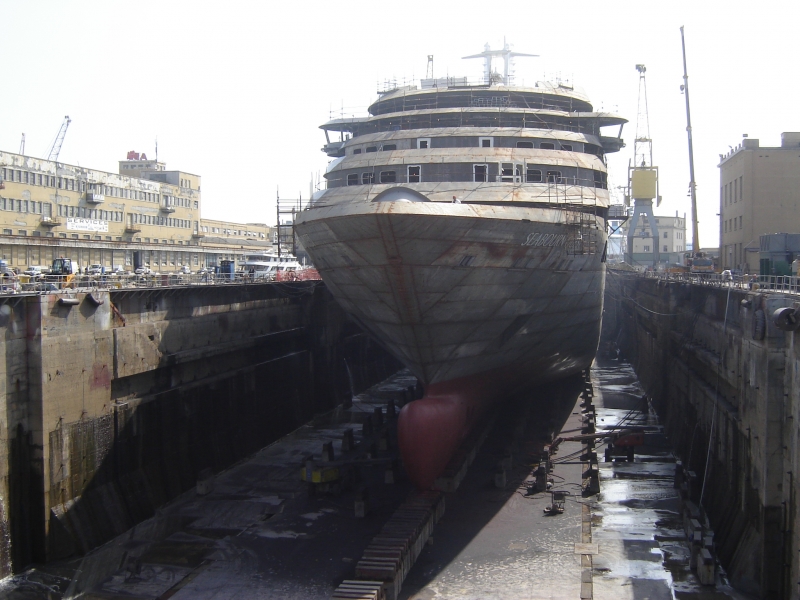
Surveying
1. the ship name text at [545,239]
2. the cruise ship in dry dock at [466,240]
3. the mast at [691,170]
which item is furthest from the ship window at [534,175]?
the mast at [691,170]

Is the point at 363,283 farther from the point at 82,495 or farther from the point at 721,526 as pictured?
the point at 721,526

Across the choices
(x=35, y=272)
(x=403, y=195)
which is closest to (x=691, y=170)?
(x=403, y=195)

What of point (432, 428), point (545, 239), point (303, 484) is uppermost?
point (545, 239)

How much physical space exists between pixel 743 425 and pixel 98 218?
3807cm

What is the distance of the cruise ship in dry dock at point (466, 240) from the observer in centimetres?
1719

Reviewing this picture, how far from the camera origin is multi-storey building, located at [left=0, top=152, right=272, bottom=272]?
36.8 m

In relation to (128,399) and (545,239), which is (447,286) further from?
(128,399)

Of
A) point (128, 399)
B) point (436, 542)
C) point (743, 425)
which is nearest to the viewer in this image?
point (743, 425)

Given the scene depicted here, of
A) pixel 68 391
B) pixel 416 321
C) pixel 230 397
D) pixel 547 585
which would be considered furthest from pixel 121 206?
pixel 547 585

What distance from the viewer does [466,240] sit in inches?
680

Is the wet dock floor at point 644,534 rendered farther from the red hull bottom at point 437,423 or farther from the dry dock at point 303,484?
the red hull bottom at point 437,423

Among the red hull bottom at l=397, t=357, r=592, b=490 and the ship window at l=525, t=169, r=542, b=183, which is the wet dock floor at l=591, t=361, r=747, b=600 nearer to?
the red hull bottom at l=397, t=357, r=592, b=490

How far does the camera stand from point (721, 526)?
656 inches

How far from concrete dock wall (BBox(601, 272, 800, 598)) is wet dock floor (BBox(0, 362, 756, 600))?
42.0 inches
